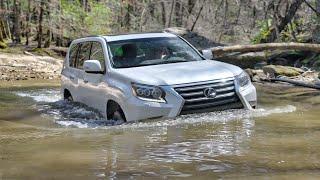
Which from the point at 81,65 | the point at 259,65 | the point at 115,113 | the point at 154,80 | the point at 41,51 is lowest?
the point at 41,51

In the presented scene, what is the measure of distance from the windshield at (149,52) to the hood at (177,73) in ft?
1.16

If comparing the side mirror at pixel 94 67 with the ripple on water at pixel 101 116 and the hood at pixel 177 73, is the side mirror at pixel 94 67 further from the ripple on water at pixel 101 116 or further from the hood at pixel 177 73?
the ripple on water at pixel 101 116

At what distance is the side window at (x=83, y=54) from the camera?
10.8 metres

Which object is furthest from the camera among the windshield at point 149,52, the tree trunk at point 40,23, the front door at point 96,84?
the tree trunk at point 40,23

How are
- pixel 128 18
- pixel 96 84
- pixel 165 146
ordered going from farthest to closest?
1. pixel 128 18
2. pixel 96 84
3. pixel 165 146

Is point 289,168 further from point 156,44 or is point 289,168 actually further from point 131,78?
point 156,44

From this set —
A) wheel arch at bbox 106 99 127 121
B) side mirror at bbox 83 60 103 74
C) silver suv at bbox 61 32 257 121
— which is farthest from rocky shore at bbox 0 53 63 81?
wheel arch at bbox 106 99 127 121

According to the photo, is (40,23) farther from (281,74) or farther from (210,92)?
(210,92)

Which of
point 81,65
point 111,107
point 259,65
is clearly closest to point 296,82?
point 259,65

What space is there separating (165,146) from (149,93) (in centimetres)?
161

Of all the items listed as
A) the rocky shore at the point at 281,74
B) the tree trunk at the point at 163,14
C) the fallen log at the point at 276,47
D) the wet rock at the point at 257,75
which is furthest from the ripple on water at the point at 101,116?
the tree trunk at the point at 163,14

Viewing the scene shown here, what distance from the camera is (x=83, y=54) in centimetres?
1108

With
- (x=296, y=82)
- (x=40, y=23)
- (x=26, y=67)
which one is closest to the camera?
(x=296, y=82)

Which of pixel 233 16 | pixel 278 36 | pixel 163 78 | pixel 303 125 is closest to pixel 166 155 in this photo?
pixel 163 78
